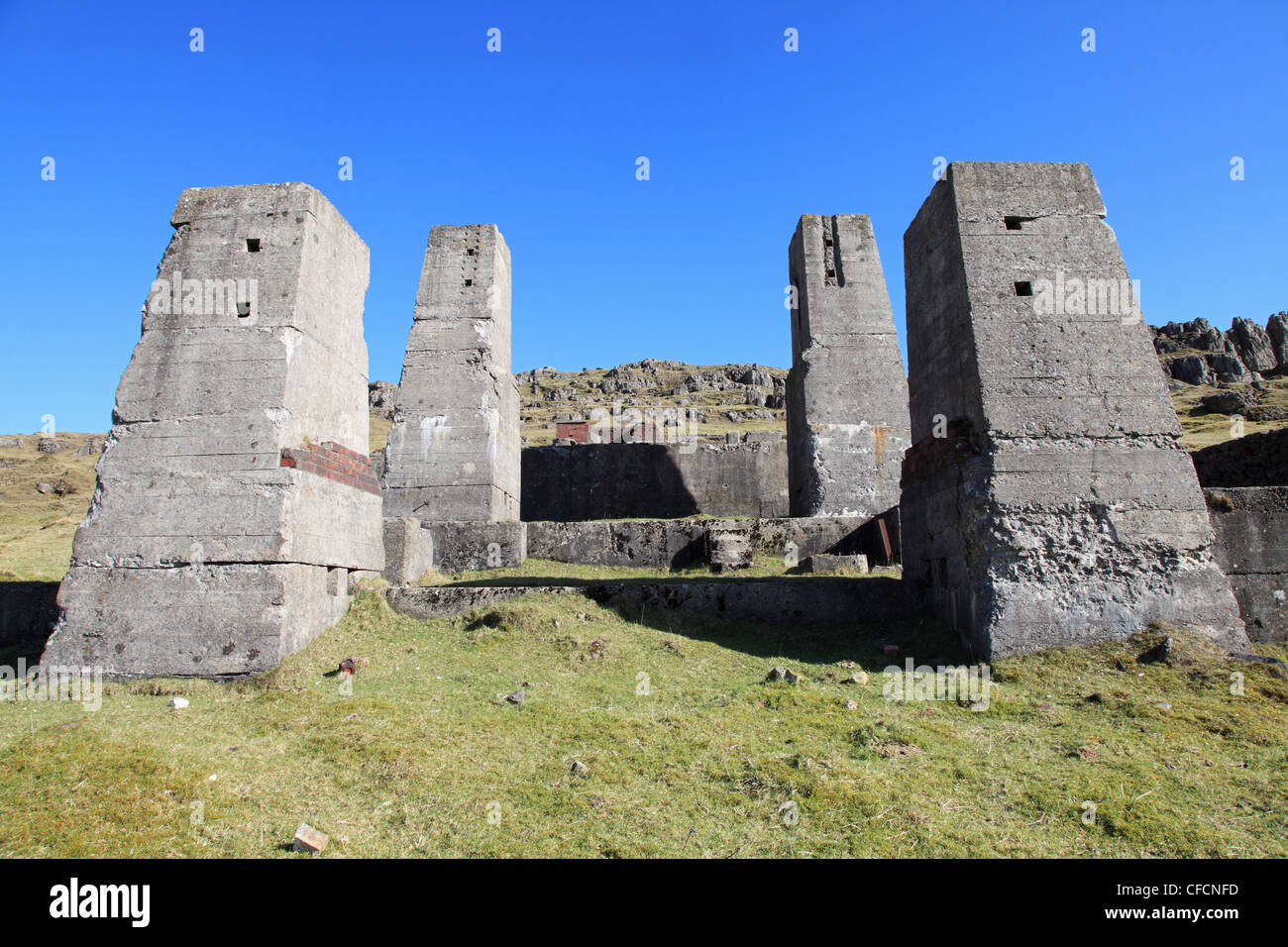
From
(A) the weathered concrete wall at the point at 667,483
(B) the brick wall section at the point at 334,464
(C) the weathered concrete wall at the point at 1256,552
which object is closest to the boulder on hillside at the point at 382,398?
(A) the weathered concrete wall at the point at 667,483

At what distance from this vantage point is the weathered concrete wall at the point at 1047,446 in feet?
19.3

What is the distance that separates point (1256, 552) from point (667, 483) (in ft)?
31.6

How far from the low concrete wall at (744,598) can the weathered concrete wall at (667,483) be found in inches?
276

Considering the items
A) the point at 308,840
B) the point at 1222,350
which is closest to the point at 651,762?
the point at 308,840

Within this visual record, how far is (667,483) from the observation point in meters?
14.7

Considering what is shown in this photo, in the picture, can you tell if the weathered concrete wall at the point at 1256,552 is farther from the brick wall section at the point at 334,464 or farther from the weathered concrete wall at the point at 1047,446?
the brick wall section at the point at 334,464

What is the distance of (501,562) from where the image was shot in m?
10.3

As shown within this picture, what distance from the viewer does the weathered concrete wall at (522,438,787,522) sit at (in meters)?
14.7

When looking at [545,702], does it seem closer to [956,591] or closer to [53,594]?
[956,591]

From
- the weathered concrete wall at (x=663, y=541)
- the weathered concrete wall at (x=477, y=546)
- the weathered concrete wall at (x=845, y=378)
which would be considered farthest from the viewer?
the weathered concrete wall at (x=845, y=378)

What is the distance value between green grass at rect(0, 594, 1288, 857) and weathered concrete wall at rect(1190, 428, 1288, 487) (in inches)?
166

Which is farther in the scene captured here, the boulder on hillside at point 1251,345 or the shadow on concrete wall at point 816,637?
the boulder on hillside at point 1251,345
